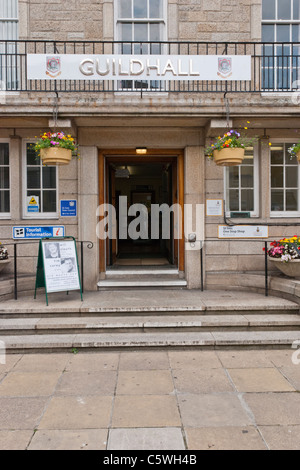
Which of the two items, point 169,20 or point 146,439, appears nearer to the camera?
point 146,439

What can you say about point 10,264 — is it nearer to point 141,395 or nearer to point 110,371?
point 110,371

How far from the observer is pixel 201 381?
13.8 feet

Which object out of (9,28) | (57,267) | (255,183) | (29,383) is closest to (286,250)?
(255,183)

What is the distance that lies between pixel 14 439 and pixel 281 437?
2.22 m

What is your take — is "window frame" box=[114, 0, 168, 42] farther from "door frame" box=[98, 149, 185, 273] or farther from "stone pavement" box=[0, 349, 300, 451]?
"stone pavement" box=[0, 349, 300, 451]

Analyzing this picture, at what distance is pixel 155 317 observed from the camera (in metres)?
5.97

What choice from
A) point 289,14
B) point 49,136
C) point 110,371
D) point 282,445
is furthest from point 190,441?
point 289,14

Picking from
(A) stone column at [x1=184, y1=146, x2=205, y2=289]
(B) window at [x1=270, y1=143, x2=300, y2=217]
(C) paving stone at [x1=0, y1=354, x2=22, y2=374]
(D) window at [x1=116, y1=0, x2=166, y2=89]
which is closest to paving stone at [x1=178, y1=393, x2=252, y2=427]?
(C) paving stone at [x1=0, y1=354, x2=22, y2=374]

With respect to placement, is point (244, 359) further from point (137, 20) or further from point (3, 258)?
point (137, 20)

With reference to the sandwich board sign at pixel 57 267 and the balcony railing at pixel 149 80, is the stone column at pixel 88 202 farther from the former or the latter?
the balcony railing at pixel 149 80

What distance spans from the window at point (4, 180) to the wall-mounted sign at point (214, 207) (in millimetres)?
4246

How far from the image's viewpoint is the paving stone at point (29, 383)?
156 inches

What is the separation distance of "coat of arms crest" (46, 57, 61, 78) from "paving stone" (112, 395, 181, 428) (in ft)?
18.6

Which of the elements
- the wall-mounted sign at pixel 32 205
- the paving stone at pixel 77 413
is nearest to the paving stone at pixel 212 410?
the paving stone at pixel 77 413
